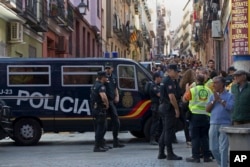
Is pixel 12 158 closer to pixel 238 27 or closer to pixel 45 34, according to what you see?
pixel 238 27

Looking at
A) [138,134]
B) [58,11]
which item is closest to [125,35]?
[58,11]

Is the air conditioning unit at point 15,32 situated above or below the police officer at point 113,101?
above

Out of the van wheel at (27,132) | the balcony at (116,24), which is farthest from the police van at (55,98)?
the balcony at (116,24)

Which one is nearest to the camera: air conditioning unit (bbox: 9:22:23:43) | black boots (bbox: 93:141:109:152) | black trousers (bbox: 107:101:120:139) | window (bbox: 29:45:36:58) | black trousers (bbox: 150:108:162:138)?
black boots (bbox: 93:141:109:152)

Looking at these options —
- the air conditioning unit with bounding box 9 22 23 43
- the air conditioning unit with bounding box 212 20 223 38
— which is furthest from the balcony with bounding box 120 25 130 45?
the air conditioning unit with bounding box 9 22 23 43

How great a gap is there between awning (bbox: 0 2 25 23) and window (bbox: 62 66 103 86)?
4.46 m

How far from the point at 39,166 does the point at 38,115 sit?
4071 millimetres

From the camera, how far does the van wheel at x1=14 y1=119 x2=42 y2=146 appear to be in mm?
15430

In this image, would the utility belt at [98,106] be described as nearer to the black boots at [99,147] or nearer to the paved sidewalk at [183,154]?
the black boots at [99,147]

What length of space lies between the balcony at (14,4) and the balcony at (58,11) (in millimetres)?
4649

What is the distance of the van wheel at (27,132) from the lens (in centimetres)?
1543

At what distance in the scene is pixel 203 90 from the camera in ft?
37.0

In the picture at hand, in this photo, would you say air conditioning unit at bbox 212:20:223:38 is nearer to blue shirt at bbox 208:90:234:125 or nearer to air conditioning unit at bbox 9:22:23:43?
air conditioning unit at bbox 9:22:23:43

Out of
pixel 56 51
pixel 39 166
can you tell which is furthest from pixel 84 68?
pixel 56 51
